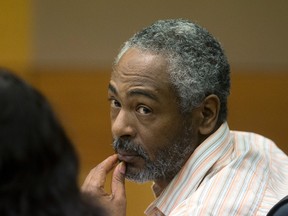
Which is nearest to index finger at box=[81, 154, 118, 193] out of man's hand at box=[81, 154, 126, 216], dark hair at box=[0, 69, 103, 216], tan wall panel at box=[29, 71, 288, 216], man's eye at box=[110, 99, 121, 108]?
man's hand at box=[81, 154, 126, 216]

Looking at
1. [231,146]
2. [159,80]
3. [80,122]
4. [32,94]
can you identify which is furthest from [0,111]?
[80,122]

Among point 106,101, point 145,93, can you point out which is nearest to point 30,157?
point 145,93

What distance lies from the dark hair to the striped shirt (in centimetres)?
79

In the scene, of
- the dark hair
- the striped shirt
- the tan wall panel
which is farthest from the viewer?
the tan wall panel

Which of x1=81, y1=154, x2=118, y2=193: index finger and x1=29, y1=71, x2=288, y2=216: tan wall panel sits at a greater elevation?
x1=81, y1=154, x2=118, y2=193: index finger

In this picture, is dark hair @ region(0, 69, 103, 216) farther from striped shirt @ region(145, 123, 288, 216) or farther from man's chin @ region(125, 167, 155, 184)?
man's chin @ region(125, 167, 155, 184)

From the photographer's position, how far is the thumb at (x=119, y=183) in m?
2.04

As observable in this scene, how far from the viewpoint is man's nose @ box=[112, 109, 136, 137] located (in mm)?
2064

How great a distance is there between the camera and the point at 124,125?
2068 millimetres

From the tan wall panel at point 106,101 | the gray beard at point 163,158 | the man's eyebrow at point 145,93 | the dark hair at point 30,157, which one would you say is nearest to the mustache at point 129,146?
the gray beard at point 163,158

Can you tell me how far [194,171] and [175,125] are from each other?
4.3 inches

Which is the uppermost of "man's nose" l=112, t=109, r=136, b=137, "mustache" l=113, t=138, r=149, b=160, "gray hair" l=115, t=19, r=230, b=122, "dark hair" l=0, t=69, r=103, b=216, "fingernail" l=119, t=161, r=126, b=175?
"dark hair" l=0, t=69, r=103, b=216

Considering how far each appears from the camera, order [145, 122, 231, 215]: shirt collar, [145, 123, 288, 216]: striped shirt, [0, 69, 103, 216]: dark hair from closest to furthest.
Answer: [0, 69, 103, 216]: dark hair < [145, 123, 288, 216]: striped shirt < [145, 122, 231, 215]: shirt collar

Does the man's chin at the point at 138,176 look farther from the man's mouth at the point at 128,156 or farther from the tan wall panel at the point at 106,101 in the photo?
the tan wall panel at the point at 106,101
